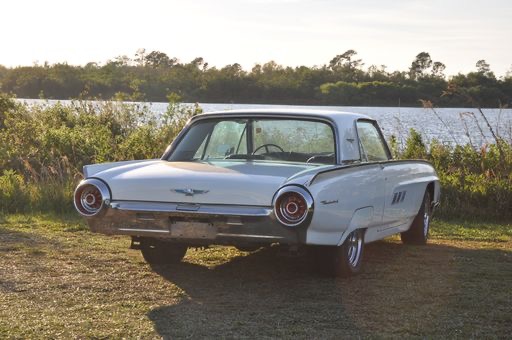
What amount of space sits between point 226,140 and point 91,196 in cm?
147

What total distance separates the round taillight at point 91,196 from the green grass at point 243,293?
1.98ft

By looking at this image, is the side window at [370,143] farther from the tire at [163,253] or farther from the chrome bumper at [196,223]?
the tire at [163,253]

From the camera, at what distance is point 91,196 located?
7.04 m

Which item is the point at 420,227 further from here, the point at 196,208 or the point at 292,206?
the point at 196,208

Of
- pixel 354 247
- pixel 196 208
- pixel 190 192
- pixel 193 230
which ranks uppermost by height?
pixel 190 192

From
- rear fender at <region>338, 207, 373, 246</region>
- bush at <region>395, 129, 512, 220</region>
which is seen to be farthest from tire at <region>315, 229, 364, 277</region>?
bush at <region>395, 129, 512, 220</region>

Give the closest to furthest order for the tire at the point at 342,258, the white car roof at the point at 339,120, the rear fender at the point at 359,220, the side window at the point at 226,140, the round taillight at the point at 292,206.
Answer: the round taillight at the point at 292,206
the rear fender at the point at 359,220
the tire at the point at 342,258
the white car roof at the point at 339,120
the side window at the point at 226,140

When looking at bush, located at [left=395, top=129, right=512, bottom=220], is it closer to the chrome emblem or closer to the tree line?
the chrome emblem

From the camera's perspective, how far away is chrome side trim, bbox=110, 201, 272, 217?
255 inches

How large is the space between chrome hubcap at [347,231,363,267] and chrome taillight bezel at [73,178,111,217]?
2019 millimetres

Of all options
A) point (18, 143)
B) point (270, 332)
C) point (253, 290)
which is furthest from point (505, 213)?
point (18, 143)

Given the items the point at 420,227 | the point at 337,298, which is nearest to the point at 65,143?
the point at 420,227

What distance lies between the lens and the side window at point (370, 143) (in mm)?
7898

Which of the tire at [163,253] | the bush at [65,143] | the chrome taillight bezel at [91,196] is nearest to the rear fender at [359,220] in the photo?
the tire at [163,253]
